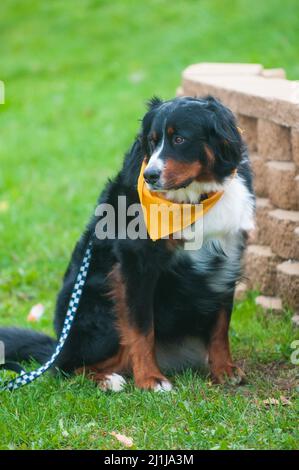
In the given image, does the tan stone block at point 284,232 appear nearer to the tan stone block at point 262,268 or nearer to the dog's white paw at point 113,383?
the tan stone block at point 262,268

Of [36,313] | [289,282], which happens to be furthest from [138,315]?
[36,313]

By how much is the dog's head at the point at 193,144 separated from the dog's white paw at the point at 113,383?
40.6 inches

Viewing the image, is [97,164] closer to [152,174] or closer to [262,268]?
[262,268]

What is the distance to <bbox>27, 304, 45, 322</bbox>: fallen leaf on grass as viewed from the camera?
18.4 ft

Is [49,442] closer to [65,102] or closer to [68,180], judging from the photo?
[68,180]

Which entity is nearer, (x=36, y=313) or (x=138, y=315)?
(x=138, y=315)

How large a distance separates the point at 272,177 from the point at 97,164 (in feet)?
13.5

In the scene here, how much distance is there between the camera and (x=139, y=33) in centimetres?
1335

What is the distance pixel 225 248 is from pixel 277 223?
37.8 inches

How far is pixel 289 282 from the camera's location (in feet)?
15.8

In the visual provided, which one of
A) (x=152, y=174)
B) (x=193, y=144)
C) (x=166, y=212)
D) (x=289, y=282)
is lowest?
(x=289, y=282)

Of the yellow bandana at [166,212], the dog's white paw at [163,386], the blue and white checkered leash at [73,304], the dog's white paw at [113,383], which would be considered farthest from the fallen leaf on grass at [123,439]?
the yellow bandana at [166,212]

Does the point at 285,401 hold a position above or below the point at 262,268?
below

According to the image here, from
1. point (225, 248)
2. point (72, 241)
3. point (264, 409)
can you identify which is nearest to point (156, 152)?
point (225, 248)
